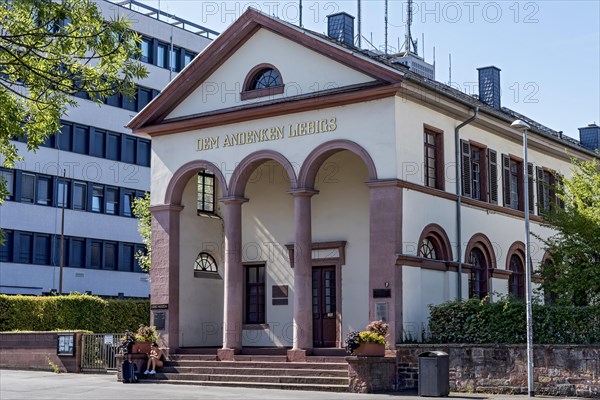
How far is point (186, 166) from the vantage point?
101 feet

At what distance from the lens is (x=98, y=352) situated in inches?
1217

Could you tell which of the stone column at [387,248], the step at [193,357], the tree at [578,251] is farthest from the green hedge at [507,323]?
the step at [193,357]

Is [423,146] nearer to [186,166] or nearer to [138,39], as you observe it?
[186,166]

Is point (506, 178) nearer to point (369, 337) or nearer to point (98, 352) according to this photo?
point (369, 337)

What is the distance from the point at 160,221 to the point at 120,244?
26.9 meters

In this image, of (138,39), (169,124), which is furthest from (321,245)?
(138,39)

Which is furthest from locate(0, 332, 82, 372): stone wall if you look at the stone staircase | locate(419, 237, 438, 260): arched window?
locate(419, 237, 438, 260): arched window

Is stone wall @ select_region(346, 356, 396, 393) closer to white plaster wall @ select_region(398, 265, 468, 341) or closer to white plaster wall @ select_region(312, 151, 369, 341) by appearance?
white plaster wall @ select_region(398, 265, 468, 341)

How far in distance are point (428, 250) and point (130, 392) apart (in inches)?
370

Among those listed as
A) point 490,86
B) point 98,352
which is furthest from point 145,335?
point 490,86

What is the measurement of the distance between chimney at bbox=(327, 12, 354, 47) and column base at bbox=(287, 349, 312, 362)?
1128cm

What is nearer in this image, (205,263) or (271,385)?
(271,385)

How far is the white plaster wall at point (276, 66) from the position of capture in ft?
92.3

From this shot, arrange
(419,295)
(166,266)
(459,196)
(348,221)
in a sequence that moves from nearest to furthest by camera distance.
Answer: (419,295) < (459,196) < (348,221) < (166,266)
